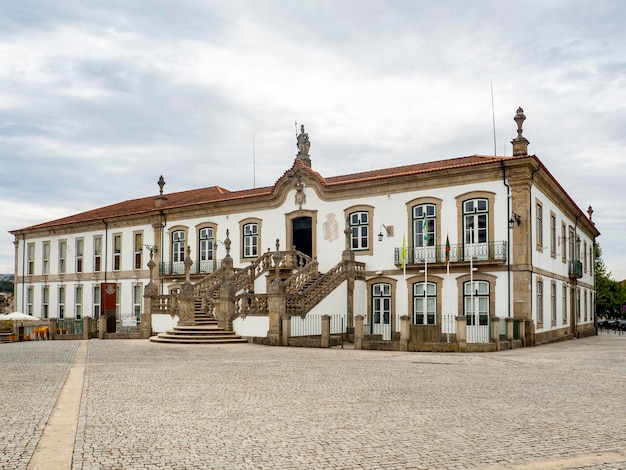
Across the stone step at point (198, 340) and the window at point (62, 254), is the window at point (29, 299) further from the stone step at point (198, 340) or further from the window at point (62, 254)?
the stone step at point (198, 340)

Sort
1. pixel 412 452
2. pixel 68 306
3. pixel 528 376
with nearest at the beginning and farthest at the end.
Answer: pixel 412 452 → pixel 528 376 → pixel 68 306

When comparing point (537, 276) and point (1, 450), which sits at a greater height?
point (537, 276)

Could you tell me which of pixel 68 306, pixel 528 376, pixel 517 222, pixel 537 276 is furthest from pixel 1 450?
pixel 68 306

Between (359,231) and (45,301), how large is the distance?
23.3 m

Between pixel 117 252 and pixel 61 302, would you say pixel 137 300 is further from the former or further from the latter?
pixel 61 302

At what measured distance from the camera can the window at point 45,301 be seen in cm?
4100

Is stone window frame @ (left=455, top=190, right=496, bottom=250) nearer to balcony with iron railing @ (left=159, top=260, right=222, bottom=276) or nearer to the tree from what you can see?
balcony with iron railing @ (left=159, top=260, right=222, bottom=276)

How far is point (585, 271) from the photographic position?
37188mm

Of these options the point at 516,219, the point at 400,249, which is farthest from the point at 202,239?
the point at 516,219

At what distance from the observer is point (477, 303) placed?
24109 mm

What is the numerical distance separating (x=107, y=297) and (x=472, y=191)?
20.0 meters

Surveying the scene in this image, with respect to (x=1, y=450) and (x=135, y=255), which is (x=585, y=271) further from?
(x=1, y=450)

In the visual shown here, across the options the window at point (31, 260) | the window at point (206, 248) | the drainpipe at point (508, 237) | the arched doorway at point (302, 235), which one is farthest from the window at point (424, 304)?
the window at point (31, 260)

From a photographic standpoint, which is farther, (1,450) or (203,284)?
(203,284)
